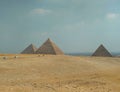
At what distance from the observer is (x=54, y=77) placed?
1764 cm

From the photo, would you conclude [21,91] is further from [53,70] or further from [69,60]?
[69,60]

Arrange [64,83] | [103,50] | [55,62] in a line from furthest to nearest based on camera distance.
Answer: [103,50]
[55,62]
[64,83]

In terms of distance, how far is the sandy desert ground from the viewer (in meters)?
14.4

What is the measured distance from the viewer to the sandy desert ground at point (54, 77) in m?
14.4

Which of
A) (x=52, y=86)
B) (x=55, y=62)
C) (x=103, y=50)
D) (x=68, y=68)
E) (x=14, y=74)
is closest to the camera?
(x=52, y=86)

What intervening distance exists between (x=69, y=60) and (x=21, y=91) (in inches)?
429

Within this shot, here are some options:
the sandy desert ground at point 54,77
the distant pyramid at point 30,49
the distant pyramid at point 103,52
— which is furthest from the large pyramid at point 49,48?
the sandy desert ground at point 54,77

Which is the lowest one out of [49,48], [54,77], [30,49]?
[54,77]

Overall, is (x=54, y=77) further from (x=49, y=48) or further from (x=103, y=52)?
(x=103, y=52)

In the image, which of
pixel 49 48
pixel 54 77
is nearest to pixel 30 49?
pixel 49 48

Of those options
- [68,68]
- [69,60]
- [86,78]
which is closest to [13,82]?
[86,78]

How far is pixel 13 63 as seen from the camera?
68.3 ft

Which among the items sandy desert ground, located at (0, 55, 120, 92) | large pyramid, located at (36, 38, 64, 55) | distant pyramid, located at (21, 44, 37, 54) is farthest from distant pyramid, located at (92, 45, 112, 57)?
sandy desert ground, located at (0, 55, 120, 92)

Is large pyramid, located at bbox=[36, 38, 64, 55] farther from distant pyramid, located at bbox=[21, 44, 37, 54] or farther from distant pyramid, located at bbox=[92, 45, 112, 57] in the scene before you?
distant pyramid, located at bbox=[92, 45, 112, 57]
